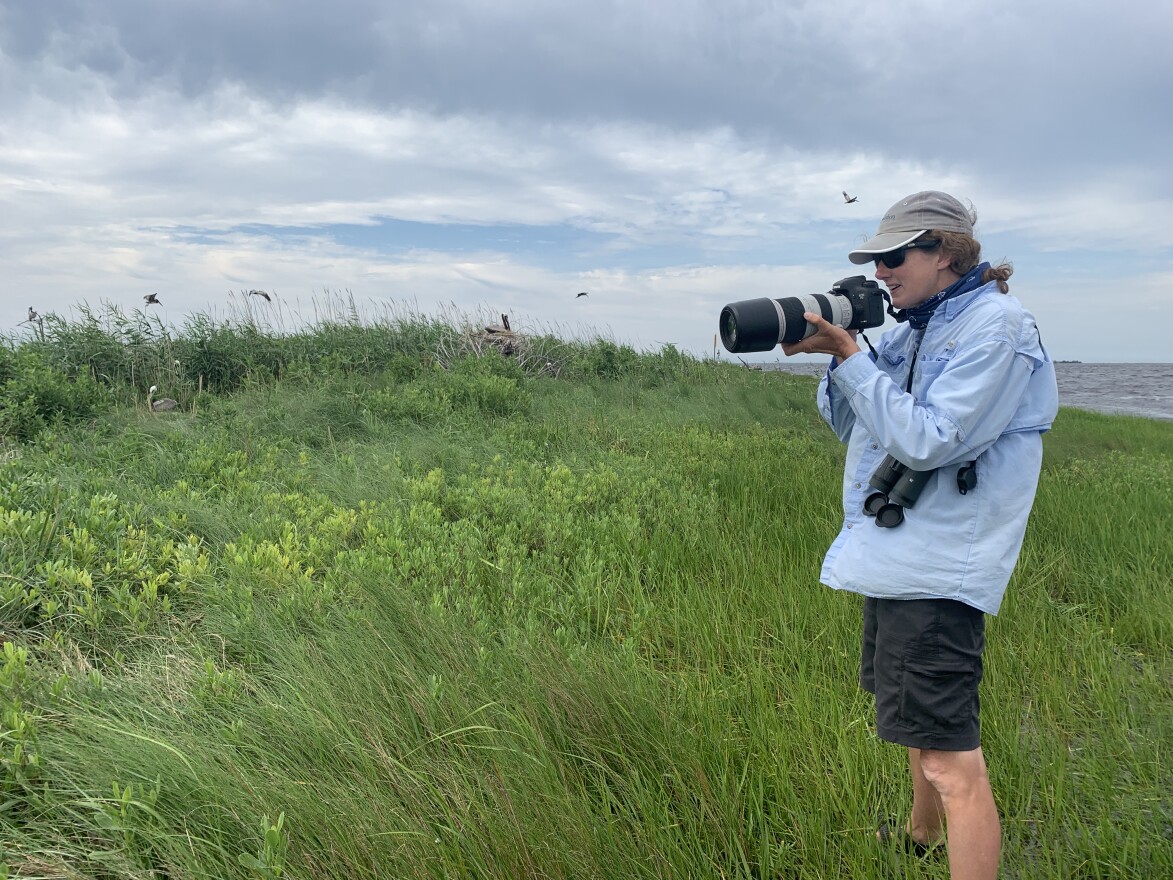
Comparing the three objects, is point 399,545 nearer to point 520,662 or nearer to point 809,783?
point 520,662

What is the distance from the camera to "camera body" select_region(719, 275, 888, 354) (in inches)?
92.3

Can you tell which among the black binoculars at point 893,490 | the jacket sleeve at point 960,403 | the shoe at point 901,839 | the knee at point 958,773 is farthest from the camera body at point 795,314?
the shoe at point 901,839

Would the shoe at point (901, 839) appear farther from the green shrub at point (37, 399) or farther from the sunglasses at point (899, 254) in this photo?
the green shrub at point (37, 399)

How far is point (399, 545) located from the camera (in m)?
4.33

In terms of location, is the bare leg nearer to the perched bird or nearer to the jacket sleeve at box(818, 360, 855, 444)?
the jacket sleeve at box(818, 360, 855, 444)

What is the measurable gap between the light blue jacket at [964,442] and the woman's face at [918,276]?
8 cm

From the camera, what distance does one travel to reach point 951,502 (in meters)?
2.04

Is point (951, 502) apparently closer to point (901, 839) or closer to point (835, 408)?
point (835, 408)

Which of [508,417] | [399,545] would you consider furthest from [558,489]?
[508,417]

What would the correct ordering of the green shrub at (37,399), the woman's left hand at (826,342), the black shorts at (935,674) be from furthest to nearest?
the green shrub at (37,399) → the woman's left hand at (826,342) → the black shorts at (935,674)

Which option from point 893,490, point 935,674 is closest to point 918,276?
point 893,490

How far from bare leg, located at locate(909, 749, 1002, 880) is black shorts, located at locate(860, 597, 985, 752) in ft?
0.24

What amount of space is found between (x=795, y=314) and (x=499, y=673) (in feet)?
5.77

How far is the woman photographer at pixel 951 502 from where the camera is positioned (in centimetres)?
194
